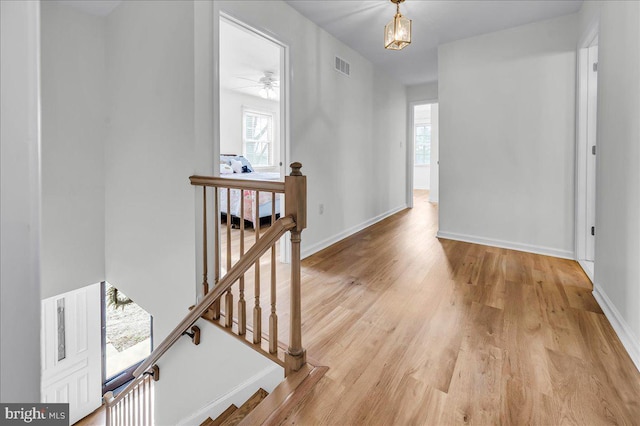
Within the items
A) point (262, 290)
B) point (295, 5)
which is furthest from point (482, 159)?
point (262, 290)

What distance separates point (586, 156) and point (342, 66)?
8.94 ft

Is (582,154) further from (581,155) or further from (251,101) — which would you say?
(251,101)

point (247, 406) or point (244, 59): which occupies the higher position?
point (244, 59)

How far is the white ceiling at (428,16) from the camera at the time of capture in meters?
2.87

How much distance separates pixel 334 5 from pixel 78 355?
4979 millimetres

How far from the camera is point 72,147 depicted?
3.21 metres

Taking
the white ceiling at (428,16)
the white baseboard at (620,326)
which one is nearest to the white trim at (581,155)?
the white ceiling at (428,16)

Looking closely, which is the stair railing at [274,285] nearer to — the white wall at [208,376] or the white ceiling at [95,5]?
the white wall at [208,376]

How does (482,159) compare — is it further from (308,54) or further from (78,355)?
(78,355)

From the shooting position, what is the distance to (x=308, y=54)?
3.21m

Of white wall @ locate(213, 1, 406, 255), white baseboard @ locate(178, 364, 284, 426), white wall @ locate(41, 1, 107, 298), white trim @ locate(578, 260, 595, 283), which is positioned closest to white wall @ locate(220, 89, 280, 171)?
white wall @ locate(213, 1, 406, 255)

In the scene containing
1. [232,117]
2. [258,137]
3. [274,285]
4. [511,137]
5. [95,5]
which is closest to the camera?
[274,285]

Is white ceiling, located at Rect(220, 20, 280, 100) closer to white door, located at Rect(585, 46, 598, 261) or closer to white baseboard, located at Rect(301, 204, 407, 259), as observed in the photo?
white baseboard, located at Rect(301, 204, 407, 259)

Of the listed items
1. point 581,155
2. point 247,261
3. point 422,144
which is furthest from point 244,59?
point 422,144
